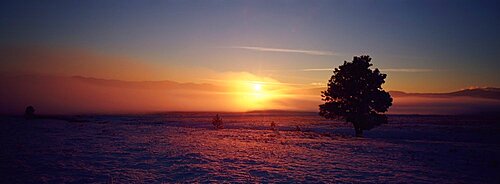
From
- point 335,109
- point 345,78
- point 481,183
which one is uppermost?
point 345,78

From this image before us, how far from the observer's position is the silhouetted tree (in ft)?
120

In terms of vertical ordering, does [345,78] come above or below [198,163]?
above

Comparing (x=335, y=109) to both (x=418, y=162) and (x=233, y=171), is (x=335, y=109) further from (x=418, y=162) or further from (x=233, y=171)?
(x=233, y=171)

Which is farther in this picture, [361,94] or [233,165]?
[361,94]

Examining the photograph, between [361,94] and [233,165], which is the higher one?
[361,94]

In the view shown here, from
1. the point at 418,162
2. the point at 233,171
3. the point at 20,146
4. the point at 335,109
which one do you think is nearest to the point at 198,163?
the point at 233,171

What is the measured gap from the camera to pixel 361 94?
121 feet

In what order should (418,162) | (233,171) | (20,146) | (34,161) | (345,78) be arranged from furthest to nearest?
(345,78)
(20,146)
(418,162)
(34,161)
(233,171)

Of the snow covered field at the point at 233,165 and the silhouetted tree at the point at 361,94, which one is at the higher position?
the silhouetted tree at the point at 361,94

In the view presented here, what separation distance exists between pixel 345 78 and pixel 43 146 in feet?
104

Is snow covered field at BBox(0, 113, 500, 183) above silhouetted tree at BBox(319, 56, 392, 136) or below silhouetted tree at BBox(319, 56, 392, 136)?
below

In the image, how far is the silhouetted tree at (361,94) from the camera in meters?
36.5

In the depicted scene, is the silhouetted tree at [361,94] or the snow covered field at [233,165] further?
the silhouetted tree at [361,94]

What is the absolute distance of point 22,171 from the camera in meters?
14.2
